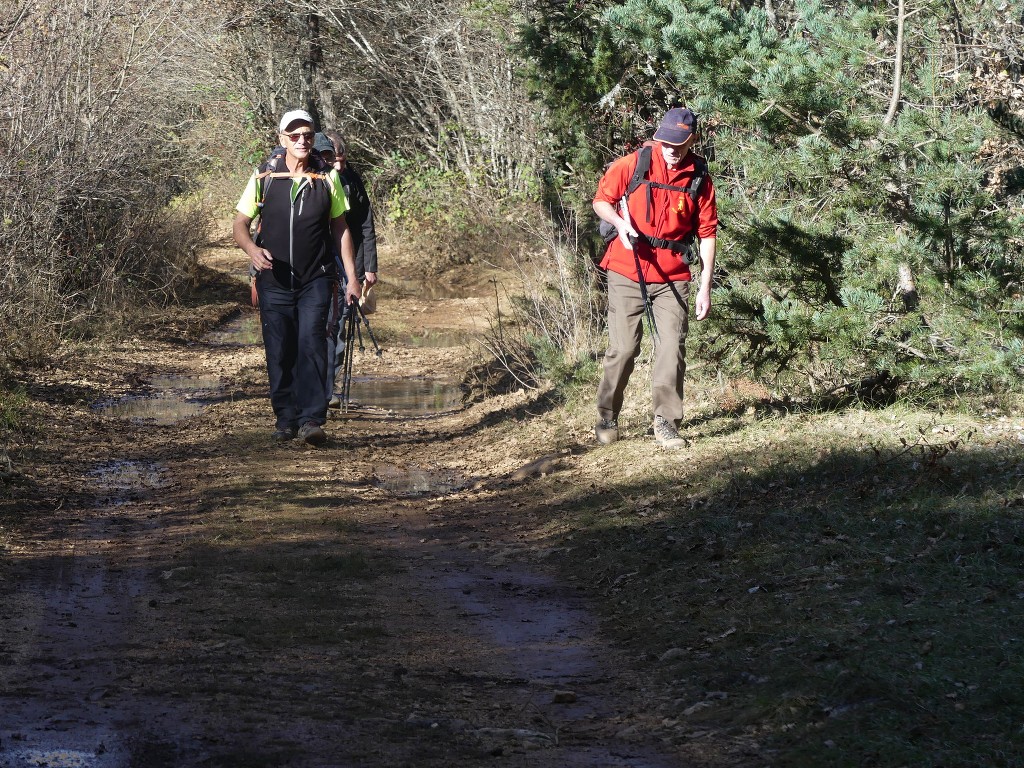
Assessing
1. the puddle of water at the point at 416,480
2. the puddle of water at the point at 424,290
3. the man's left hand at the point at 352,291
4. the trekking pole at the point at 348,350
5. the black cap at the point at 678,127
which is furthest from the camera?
the puddle of water at the point at 424,290

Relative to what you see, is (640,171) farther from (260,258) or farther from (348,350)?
(348,350)

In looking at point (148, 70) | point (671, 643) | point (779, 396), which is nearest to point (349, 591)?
point (671, 643)

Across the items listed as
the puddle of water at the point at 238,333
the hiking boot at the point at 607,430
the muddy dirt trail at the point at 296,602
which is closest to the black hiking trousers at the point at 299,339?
the muddy dirt trail at the point at 296,602

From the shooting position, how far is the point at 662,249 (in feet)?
25.8

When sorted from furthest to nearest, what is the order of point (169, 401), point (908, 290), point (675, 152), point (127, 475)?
1. point (169, 401)
2. point (127, 475)
3. point (908, 290)
4. point (675, 152)

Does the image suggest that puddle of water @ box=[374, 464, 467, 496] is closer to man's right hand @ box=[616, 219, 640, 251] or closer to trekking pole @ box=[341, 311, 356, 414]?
trekking pole @ box=[341, 311, 356, 414]

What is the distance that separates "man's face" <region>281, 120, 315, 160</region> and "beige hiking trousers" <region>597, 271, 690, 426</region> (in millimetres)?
2281

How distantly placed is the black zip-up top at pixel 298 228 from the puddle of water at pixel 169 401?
7.52ft

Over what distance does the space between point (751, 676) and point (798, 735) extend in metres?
0.58

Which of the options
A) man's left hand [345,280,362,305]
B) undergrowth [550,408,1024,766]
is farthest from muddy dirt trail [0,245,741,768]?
man's left hand [345,280,362,305]

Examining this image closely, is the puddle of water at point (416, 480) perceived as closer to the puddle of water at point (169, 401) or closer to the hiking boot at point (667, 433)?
the hiking boot at point (667, 433)

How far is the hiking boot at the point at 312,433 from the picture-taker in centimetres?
918

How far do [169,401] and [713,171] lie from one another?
223 inches

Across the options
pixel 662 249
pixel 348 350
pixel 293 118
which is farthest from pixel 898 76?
pixel 348 350
